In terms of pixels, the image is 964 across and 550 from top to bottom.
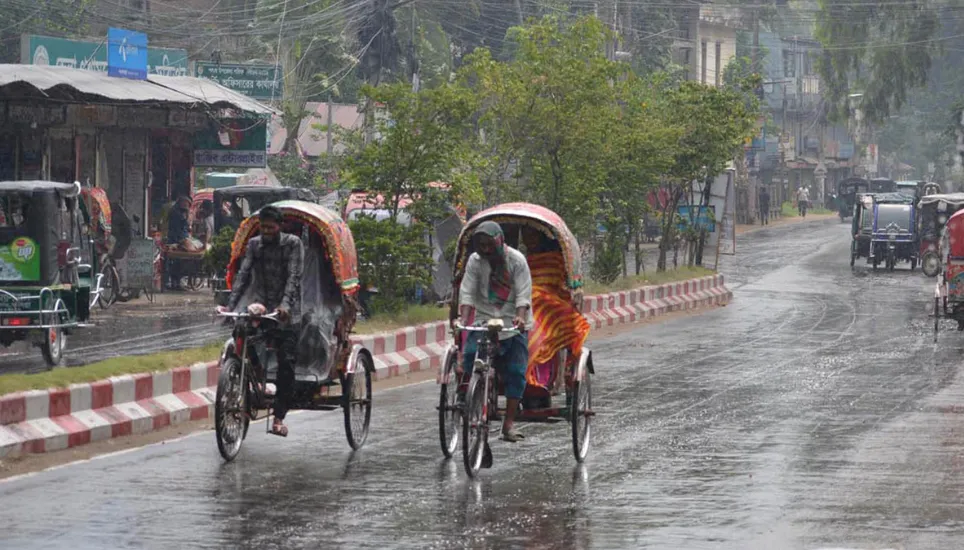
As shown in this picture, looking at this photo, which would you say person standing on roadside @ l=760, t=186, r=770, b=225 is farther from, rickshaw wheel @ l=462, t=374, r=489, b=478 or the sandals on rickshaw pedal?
rickshaw wheel @ l=462, t=374, r=489, b=478

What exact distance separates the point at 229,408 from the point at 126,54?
835 inches

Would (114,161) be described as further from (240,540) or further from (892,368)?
(240,540)

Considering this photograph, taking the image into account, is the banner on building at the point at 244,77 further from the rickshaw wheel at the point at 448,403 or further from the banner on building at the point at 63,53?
the rickshaw wheel at the point at 448,403

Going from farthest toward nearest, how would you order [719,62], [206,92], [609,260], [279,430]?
[719,62], [609,260], [206,92], [279,430]

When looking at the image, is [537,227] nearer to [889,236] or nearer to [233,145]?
[233,145]

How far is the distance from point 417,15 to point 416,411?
149 ft

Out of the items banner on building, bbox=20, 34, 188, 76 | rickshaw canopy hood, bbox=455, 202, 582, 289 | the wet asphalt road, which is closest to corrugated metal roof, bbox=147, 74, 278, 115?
banner on building, bbox=20, 34, 188, 76

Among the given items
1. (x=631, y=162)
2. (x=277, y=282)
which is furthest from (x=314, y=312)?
(x=631, y=162)

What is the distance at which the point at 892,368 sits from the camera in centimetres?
2144

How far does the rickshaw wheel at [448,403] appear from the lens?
11.4m

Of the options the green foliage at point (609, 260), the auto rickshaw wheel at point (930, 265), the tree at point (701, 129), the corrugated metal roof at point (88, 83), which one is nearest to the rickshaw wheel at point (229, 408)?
the corrugated metal roof at point (88, 83)

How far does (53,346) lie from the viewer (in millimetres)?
18609

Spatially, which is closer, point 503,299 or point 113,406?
point 503,299

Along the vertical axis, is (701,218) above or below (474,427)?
above
